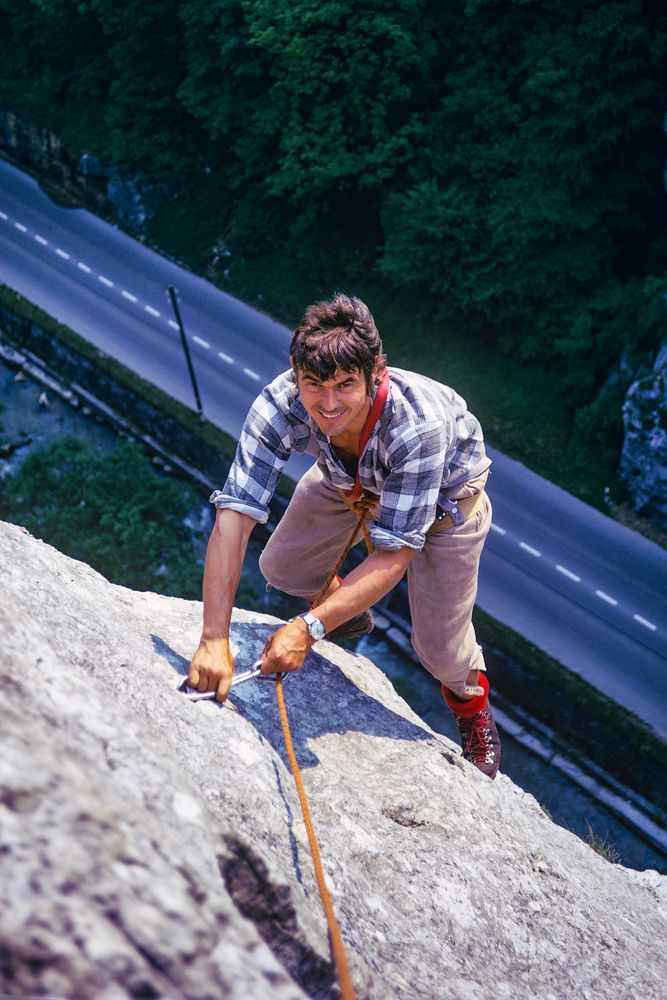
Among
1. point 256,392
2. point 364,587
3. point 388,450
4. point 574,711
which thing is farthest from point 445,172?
point 364,587

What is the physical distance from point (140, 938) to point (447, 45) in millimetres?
21745

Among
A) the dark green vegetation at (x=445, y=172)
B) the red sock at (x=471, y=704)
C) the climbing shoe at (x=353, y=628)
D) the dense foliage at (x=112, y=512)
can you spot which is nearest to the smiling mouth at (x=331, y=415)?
the climbing shoe at (x=353, y=628)

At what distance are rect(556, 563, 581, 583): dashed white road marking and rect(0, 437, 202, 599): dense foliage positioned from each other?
7.25m

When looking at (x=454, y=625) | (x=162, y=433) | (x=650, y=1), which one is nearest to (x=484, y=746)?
(x=454, y=625)

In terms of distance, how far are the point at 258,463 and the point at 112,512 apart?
13431mm

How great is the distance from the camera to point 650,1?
53.3 ft

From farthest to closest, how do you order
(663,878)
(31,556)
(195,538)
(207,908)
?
(195,538) < (663,878) < (31,556) < (207,908)

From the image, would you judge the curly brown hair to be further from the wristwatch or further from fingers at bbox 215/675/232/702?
fingers at bbox 215/675/232/702

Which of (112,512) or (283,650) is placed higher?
(283,650)

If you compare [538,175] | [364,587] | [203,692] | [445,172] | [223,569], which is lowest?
[203,692]

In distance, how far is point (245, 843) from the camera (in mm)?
2561

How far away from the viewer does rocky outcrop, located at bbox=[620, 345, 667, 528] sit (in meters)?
16.1

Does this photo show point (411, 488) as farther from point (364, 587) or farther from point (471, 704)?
point (471, 704)

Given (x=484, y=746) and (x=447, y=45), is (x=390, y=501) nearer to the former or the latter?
(x=484, y=746)
